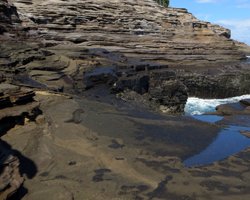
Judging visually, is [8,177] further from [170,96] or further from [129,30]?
[129,30]

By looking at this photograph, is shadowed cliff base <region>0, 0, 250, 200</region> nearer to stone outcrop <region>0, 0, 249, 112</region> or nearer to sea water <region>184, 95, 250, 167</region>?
stone outcrop <region>0, 0, 249, 112</region>

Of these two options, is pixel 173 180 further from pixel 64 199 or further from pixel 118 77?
pixel 118 77

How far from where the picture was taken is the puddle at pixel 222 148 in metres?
8.97

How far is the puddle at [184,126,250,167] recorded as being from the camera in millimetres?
8968

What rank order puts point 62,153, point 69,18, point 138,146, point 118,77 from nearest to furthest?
point 62,153 → point 138,146 → point 118,77 → point 69,18

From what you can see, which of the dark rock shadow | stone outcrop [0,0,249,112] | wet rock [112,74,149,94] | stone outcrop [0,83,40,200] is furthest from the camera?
wet rock [112,74,149,94]

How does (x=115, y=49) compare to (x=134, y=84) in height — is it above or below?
above

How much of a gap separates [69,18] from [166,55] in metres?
10.0

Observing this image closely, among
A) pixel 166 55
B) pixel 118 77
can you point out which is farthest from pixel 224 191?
pixel 166 55

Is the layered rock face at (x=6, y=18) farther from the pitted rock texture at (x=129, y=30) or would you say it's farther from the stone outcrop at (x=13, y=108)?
the stone outcrop at (x=13, y=108)

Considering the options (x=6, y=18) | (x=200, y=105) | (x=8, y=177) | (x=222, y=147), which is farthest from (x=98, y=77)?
(x=8, y=177)

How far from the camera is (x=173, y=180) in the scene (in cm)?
758

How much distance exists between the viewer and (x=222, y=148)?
404 inches

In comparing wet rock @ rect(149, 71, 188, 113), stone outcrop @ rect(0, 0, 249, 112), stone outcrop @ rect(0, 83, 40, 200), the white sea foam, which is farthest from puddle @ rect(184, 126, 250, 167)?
the white sea foam
